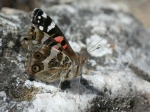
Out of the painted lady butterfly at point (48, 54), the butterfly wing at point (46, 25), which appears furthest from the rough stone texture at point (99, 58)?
the butterfly wing at point (46, 25)

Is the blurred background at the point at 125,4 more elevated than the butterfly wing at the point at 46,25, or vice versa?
the blurred background at the point at 125,4

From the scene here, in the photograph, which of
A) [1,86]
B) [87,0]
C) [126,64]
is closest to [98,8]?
[87,0]

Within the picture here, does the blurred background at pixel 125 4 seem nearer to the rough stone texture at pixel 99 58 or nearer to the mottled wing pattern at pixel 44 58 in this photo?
the rough stone texture at pixel 99 58

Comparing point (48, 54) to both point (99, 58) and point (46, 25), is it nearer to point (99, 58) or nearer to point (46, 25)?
point (46, 25)

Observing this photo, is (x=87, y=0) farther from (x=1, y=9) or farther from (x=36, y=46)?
(x=36, y=46)

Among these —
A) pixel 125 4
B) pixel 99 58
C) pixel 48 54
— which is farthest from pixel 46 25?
pixel 125 4

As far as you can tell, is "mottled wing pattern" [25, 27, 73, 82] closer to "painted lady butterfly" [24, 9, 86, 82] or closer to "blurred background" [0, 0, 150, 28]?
"painted lady butterfly" [24, 9, 86, 82]
